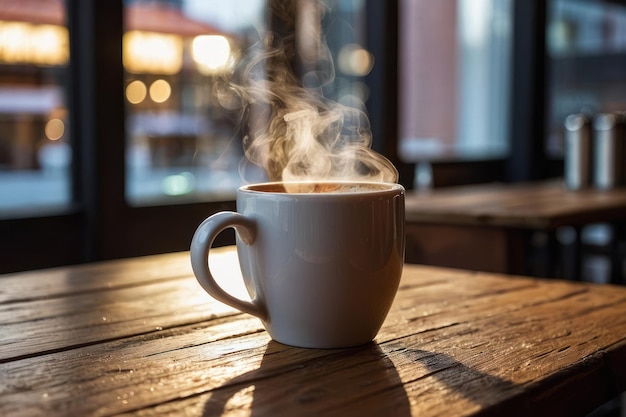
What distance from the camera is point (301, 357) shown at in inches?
25.2

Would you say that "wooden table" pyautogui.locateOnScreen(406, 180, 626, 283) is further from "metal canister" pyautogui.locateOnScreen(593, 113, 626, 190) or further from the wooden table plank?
"metal canister" pyautogui.locateOnScreen(593, 113, 626, 190)

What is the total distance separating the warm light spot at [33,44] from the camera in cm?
204

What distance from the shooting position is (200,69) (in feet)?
8.36

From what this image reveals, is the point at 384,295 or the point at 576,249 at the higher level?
the point at 384,295

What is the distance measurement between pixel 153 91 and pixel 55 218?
51cm

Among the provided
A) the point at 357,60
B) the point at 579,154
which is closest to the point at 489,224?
the point at 579,154

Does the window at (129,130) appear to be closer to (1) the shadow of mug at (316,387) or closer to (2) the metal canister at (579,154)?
(2) the metal canister at (579,154)

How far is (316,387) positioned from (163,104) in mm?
2012

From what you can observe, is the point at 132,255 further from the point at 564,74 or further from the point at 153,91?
the point at 564,74

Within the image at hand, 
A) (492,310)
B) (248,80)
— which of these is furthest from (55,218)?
(492,310)

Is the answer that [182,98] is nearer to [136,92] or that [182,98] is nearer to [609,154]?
[136,92]

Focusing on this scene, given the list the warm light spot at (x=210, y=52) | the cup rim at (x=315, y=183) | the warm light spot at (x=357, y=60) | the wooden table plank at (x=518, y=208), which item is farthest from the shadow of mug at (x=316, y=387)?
the warm light spot at (x=357, y=60)

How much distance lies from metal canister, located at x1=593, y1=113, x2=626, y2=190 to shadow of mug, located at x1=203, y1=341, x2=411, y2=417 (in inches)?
80.8

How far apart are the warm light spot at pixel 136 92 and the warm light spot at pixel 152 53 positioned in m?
0.04
